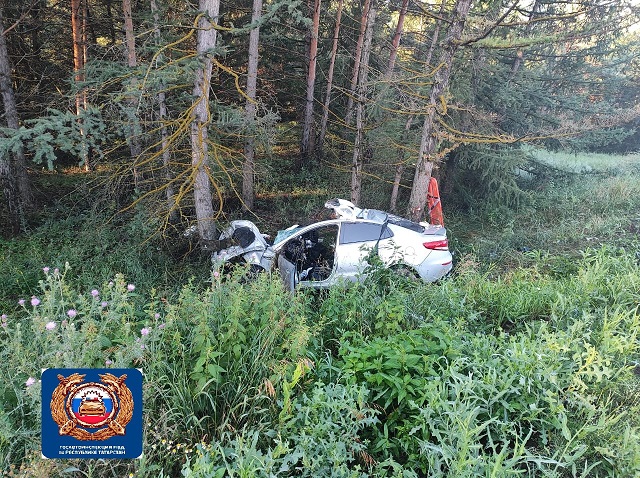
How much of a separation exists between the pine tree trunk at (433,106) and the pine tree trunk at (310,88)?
22.4 ft

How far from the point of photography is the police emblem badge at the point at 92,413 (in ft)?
7.22

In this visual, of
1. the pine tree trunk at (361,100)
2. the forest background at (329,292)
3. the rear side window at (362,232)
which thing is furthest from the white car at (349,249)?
the pine tree trunk at (361,100)

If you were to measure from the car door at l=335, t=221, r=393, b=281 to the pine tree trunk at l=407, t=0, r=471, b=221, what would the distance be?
2.20m

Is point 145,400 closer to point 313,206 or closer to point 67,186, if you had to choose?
point 313,206

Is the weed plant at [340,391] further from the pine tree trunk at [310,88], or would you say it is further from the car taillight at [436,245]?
the pine tree trunk at [310,88]

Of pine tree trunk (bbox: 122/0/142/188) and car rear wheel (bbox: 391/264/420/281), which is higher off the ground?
pine tree trunk (bbox: 122/0/142/188)

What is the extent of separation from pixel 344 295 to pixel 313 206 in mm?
8199

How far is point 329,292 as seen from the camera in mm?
4738

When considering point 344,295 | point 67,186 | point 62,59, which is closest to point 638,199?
point 344,295

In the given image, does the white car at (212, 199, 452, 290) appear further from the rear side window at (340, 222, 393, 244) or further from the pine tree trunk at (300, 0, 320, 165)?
the pine tree trunk at (300, 0, 320, 165)

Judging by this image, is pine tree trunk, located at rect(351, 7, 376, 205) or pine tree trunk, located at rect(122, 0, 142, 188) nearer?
pine tree trunk, located at rect(122, 0, 142, 188)

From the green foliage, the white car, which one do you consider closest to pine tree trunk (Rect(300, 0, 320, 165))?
the white car

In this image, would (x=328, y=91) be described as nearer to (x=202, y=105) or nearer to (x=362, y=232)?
(x=202, y=105)

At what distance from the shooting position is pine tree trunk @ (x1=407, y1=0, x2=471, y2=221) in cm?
692
